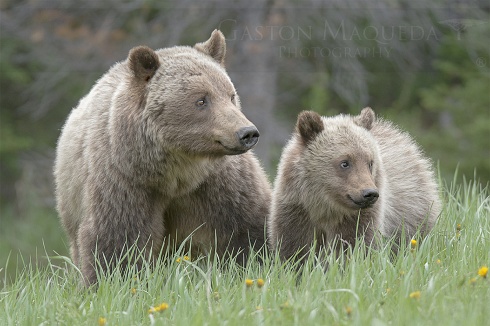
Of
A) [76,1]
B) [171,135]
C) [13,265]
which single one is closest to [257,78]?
[76,1]

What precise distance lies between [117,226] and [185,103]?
0.94 m

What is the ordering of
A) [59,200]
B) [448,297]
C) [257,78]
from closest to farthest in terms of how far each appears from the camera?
1. [448,297]
2. [59,200]
3. [257,78]

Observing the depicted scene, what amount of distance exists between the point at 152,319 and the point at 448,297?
1.48 meters

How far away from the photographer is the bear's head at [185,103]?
596 centimetres

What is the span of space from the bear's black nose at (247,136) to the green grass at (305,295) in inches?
30.4

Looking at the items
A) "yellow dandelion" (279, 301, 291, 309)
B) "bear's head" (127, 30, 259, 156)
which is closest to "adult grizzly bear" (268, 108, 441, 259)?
"bear's head" (127, 30, 259, 156)

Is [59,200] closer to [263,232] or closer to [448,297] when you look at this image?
[263,232]

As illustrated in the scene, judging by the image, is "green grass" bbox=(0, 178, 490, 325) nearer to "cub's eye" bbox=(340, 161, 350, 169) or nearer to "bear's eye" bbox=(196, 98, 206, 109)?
"cub's eye" bbox=(340, 161, 350, 169)

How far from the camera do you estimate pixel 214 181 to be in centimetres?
641

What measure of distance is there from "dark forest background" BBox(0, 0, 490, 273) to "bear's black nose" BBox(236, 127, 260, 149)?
7.62 m

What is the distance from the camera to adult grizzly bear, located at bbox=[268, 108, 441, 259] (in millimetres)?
6121

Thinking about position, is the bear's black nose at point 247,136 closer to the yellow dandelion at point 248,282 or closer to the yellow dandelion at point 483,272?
the yellow dandelion at point 248,282

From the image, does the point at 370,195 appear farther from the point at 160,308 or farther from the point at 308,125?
the point at 160,308

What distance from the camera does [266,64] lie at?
15.1 meters
